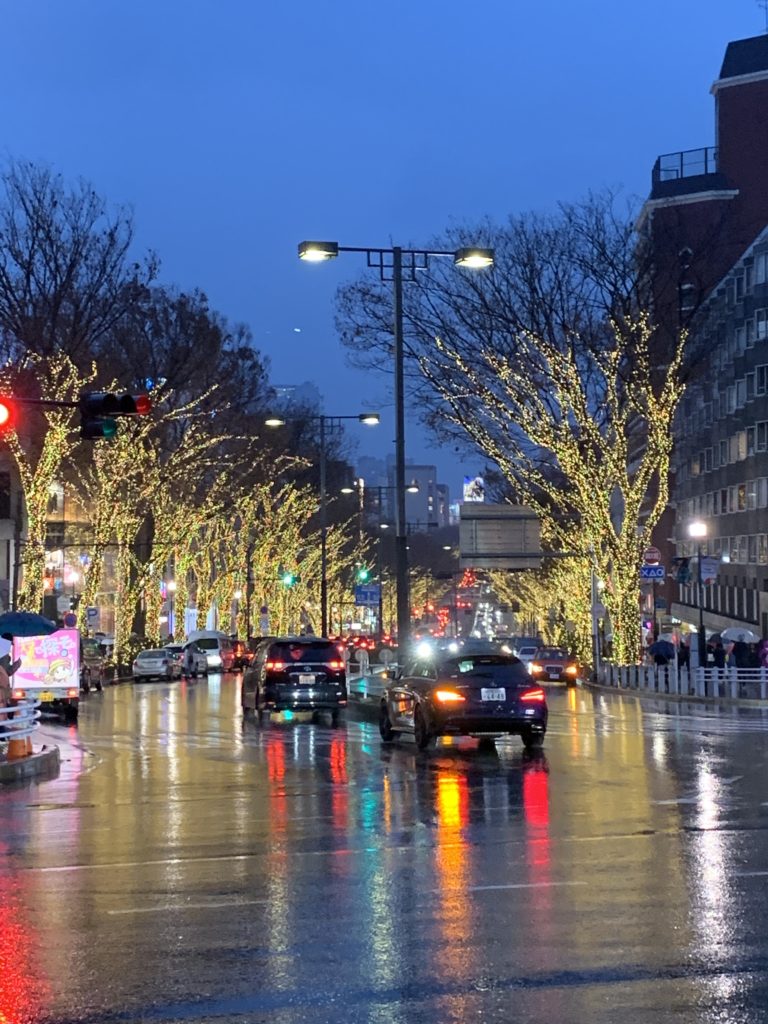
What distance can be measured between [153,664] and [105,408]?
141ft

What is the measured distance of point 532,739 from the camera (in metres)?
23.5

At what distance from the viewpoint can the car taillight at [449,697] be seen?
74.7 ft

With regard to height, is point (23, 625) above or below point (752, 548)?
below

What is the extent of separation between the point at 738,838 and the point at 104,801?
7620 millimetres

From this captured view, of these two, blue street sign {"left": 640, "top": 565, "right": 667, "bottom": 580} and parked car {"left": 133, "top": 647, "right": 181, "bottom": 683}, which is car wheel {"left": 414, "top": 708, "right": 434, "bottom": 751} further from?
parked car {"left": 133, "top": 647, "right": 181, "bottom": 683}

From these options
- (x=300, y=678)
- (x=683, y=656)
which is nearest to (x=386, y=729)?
(x=300, y=678)

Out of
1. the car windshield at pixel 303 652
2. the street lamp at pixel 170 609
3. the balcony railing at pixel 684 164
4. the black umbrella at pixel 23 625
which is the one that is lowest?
the car windshield at pixel 303 652

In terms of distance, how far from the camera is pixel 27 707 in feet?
68.7

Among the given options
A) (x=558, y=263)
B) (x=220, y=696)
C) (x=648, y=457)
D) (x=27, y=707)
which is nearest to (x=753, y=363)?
(x=648, y=457)

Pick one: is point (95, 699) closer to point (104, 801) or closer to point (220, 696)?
point (220, 696)

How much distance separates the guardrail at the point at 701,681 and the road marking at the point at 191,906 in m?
30.5

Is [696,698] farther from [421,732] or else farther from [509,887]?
[509,887]

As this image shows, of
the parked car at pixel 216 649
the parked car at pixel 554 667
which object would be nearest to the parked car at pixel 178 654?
the parked car at pixel 216 649

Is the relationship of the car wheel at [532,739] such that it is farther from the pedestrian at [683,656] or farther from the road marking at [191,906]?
the pedestrian at [683,656]
